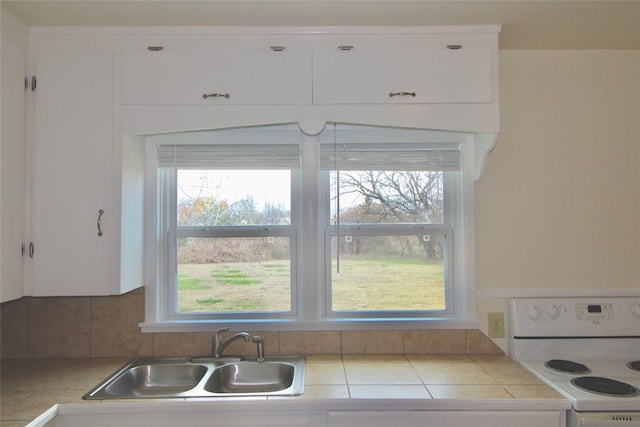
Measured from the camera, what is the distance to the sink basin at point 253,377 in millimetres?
1791

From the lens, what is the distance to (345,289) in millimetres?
2055

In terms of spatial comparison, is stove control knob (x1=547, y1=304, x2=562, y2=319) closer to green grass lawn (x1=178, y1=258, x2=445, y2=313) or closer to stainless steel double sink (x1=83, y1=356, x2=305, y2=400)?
green grass lawn (x1=178, y1=258, x2=445, y2=313)

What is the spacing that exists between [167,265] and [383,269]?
1.14 m

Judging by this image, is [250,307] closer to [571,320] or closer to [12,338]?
[12,338]

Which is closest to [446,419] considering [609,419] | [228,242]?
[609,419]

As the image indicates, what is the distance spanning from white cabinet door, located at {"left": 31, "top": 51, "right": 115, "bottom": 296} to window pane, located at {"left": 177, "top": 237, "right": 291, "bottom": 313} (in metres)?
0.45

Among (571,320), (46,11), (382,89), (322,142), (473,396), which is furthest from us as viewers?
(322,142)

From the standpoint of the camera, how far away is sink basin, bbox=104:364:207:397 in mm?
1776

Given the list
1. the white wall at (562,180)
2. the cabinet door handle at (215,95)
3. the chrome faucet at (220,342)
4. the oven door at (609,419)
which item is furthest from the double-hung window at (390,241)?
the oven door at (609,419)

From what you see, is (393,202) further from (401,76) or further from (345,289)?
(401,76)

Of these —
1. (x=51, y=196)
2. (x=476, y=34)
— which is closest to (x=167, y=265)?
(x=51, y=196)

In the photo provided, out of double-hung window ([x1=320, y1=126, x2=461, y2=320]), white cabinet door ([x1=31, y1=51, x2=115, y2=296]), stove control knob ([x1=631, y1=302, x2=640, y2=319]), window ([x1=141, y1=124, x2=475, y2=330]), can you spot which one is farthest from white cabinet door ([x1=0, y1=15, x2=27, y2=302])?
stove control knob ([x1=631, y1=302, x2=640, y2=319])

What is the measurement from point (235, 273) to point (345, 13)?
135 cm

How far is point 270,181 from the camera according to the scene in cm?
208
